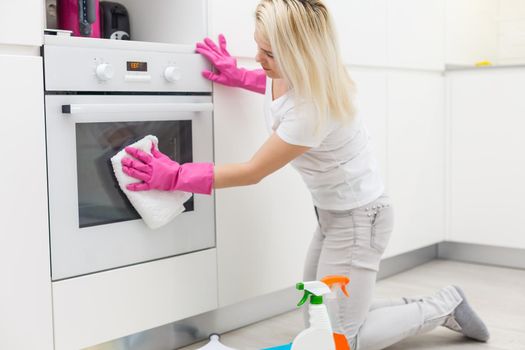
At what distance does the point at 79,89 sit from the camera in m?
1.63

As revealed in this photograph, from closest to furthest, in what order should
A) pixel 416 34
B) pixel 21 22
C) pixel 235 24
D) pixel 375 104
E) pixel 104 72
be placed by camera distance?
pixel 21 22 < pixel 104 72 < pixel 235 24 < pixel 375 104 < pixel 416 34

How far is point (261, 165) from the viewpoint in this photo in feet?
5.53

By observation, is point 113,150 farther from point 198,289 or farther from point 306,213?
point 306,213

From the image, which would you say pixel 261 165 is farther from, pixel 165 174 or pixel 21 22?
pixel 21 22

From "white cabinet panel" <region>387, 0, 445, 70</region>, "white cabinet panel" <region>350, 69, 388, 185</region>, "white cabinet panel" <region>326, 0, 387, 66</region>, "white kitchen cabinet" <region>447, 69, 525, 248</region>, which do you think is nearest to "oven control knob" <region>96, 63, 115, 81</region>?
"white cabinet panel" <region>326, 0, 387, 66</region>

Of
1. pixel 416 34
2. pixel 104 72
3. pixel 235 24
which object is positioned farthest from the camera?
pixel 416 34

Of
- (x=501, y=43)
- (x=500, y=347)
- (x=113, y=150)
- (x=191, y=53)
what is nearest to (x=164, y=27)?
(x=191, y=53)

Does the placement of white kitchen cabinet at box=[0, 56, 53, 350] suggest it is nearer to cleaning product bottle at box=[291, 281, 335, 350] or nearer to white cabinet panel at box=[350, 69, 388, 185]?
cleaning product bottle at box=[291, 281, 335, 350]

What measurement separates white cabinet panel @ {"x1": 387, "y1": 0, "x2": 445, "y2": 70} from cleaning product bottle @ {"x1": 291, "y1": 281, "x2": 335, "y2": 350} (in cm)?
135

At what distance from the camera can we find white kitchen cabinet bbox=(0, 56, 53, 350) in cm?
152

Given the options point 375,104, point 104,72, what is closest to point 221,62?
point 104,72

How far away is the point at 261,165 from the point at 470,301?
3.63ft

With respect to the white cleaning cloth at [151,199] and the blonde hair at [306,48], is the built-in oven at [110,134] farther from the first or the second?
the blonde hair at [306,48]

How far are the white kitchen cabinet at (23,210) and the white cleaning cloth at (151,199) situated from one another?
0.19 m
